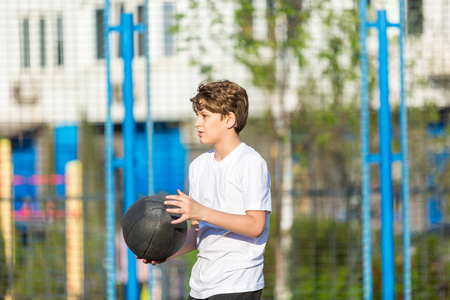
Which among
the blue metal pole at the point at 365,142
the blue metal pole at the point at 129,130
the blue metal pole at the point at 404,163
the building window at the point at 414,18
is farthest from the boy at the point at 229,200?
the building window at the point at 414,18

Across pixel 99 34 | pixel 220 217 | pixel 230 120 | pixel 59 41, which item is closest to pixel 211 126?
pixel 230 120

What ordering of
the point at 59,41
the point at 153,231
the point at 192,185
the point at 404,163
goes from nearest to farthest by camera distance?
the point at 153,231
the point at 192,185
the point at 404,163
the point at 59,41

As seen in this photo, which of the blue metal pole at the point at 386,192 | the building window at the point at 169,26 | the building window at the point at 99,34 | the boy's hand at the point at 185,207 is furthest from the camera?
the building window at the point at 169,26

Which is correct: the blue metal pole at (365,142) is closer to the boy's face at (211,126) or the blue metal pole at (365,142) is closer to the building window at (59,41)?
the boy's face at (211,126)

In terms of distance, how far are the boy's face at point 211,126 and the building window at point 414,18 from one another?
14.0ft

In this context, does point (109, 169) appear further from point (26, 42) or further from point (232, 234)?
point (26, 42)

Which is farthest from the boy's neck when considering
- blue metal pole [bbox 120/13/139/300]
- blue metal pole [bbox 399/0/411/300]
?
blue metal pole [bbox 399/0/411/300]

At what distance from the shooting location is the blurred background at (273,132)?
6312 mm

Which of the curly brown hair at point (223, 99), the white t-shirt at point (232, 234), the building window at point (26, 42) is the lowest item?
the white t-shirt at point (232, 234)

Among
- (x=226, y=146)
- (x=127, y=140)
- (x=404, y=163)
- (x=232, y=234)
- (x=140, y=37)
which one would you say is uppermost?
(x=140, y=37)

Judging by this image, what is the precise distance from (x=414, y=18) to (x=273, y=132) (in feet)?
6.06

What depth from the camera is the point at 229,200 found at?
9.18ft

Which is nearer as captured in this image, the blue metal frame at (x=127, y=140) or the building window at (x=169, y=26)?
the blue metal frame at (x=127, y=140)

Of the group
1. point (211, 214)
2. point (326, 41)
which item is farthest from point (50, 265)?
point (211, 214)
